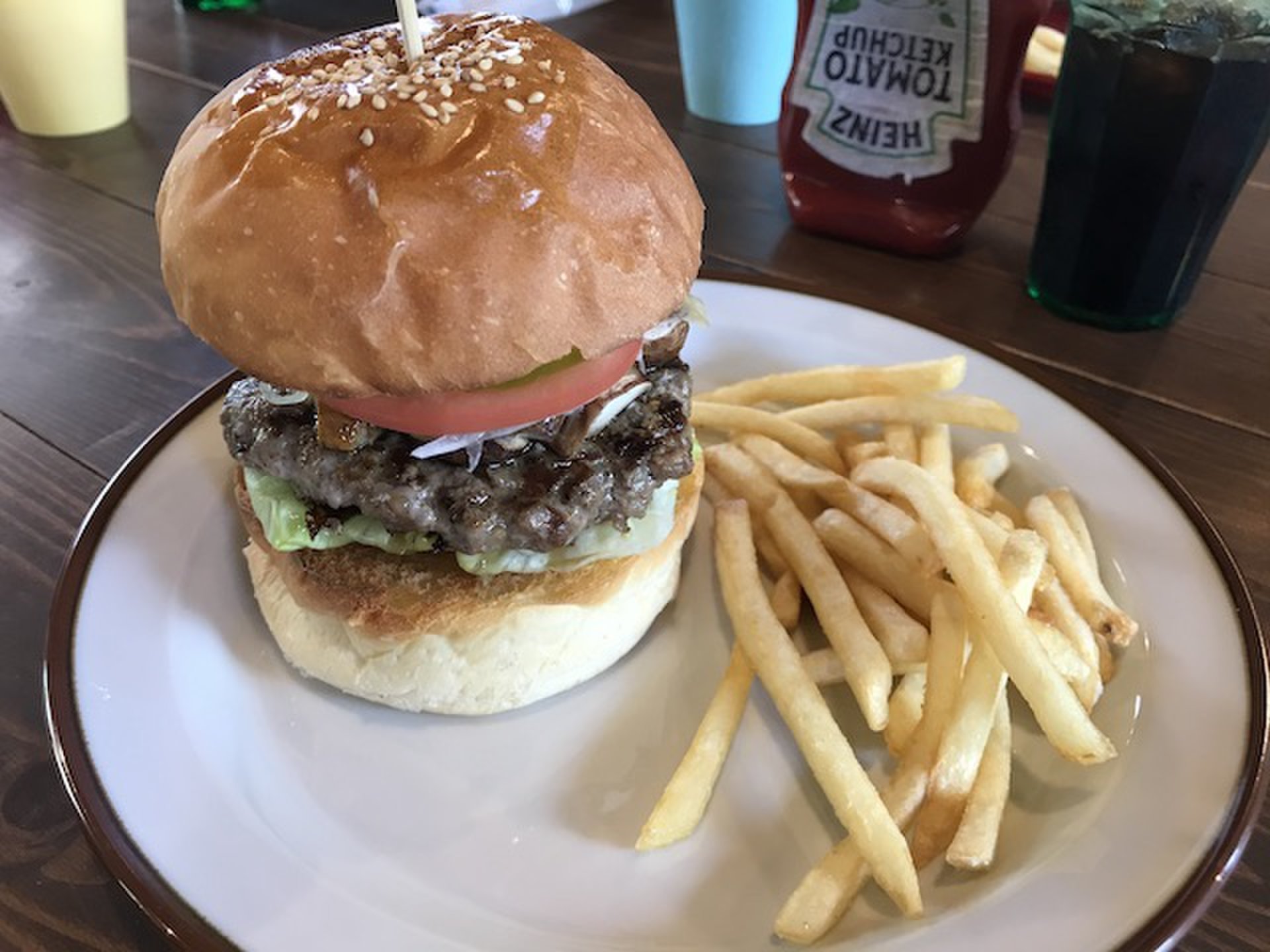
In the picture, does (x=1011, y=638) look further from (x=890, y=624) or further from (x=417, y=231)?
(x=417, y=231)

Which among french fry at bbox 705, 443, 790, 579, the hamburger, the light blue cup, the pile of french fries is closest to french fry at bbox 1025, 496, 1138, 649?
the pile of french fries

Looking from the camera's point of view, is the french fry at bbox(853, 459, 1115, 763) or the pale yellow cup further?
the pale yellow cup

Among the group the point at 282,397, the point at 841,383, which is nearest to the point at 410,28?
the point at 282,397

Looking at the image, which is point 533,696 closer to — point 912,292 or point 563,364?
point 563,364

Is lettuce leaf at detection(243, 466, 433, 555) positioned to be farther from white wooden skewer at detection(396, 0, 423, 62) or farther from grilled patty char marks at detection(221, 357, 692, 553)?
white wooden skewer at detection(396, 0, 423, 62)

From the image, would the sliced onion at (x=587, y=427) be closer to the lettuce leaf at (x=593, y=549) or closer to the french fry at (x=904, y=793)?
the lettuce leaf at (x=593, y=549)

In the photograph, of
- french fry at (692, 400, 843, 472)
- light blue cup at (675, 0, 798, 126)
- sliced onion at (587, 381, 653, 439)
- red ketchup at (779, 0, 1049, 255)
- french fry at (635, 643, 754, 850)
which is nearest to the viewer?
french fry at (635, 643, 754, 850)
